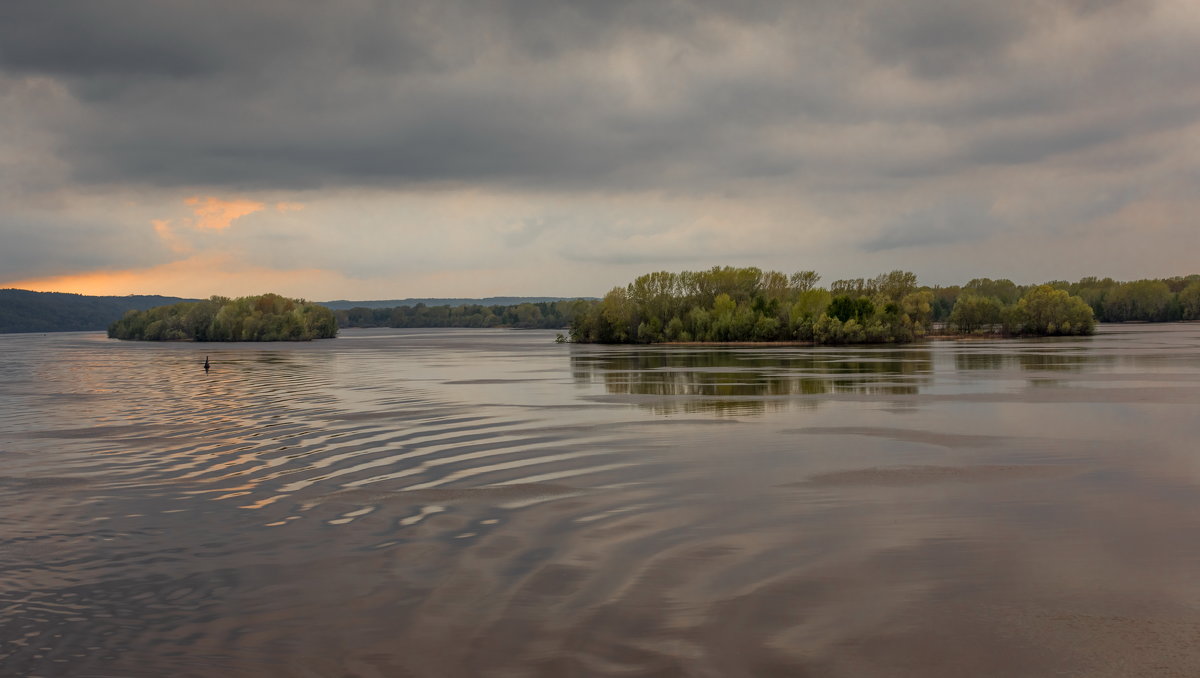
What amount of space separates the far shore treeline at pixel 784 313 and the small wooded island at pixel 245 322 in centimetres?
7264

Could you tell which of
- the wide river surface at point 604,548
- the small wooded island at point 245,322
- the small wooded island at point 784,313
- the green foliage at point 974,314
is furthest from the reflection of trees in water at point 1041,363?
the small wooded island at point 245,322

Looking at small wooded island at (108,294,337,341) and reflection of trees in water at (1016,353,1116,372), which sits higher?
small wooded island at (108,294,337,341)

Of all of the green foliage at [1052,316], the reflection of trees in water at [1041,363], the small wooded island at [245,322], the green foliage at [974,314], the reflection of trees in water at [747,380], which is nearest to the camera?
the reflection of trees in water at [747,380]

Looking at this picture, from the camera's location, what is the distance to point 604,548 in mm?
12055

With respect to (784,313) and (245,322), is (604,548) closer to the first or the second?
(784,313)

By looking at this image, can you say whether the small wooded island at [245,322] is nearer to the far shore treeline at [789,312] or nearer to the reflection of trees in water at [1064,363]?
the far shore treeline at [789,312]

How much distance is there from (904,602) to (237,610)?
7.43 metres

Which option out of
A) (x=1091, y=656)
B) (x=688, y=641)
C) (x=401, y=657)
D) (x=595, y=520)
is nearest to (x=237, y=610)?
(x=401, y=657)

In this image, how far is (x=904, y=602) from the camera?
968 cm

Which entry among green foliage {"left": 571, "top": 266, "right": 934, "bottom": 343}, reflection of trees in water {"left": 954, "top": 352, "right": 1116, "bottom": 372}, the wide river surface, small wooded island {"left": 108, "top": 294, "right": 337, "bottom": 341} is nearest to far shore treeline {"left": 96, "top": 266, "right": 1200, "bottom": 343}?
green foliage {"left": 571, "top": 266, "right": 934, "bottom": 343}

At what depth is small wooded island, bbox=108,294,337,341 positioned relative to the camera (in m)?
174

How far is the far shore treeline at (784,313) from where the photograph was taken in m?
118

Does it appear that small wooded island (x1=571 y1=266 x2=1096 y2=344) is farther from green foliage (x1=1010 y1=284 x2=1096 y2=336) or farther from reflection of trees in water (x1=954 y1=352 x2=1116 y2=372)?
reflection of trees in water (x1=954 y1=352 x2=1116 y2=372)

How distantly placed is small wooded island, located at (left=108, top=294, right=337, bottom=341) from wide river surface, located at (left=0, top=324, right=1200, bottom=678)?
511ft
